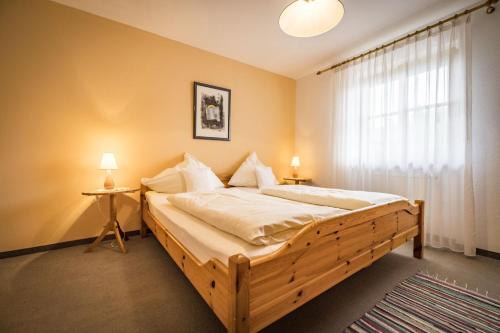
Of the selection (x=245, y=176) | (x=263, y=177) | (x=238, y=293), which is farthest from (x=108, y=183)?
(x=238, y=293)

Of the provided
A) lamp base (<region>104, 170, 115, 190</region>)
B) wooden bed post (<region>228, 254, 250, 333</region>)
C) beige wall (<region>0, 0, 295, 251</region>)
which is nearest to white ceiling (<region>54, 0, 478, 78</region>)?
beige wall (<region>0, 0, 295, 251</region>)

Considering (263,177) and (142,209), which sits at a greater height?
(263,177)

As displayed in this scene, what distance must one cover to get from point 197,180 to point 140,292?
1.41 meters

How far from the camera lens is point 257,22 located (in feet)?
8.57

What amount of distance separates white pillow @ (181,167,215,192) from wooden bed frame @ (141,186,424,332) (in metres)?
0.97

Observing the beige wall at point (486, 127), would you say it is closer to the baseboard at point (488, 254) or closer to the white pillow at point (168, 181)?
the baseboard at point (488, 254)

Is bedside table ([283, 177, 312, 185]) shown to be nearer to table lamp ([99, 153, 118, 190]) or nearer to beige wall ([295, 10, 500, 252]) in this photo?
beige wall ([295, 10, 500, 252])

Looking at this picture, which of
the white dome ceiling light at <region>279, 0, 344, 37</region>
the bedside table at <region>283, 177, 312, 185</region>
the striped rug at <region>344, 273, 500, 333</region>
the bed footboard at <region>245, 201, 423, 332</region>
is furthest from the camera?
the bedside table at <region>283, 177, 312, 185</region>

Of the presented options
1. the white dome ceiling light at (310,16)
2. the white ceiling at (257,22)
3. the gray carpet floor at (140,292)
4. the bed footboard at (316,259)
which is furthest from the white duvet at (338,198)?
the white ceiling at (257,22)

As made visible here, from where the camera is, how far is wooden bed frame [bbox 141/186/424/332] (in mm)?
891

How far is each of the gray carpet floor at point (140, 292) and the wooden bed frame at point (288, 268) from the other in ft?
0.81

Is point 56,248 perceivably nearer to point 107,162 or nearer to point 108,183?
point 108,183

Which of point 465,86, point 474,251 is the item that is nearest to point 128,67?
point 465,86

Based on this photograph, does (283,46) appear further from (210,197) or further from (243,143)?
(210,197)
